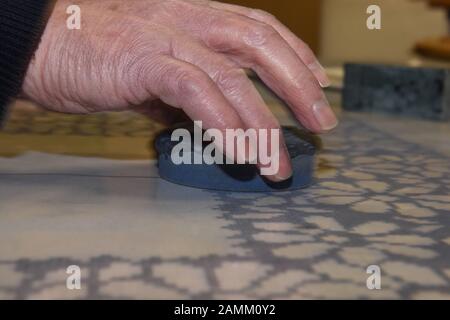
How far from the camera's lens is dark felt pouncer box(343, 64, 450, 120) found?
1.28m

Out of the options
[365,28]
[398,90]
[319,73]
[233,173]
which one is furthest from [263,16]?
[365,28]

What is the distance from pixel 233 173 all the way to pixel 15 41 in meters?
0.24

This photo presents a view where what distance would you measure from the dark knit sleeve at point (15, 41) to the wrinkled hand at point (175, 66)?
20 mm

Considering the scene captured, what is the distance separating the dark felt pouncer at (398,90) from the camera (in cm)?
128

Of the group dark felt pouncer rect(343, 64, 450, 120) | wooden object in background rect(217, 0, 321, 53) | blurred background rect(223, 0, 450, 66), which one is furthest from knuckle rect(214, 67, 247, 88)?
blurred background rect(223, 0, 450, 66)

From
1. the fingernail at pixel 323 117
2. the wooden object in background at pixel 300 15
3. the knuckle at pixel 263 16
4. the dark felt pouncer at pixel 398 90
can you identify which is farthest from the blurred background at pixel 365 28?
the fingernail at pixel 323 117

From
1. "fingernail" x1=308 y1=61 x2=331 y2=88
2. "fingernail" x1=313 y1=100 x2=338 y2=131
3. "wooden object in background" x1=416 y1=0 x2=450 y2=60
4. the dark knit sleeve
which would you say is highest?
the dark knit sleeve

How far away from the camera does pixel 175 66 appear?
2.04 feet

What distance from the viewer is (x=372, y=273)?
1.51ft

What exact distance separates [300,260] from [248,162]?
0.15 metres

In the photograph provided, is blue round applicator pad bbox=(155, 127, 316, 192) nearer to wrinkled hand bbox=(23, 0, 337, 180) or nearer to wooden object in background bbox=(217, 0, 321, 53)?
wrinkled hand bbox=(23, 0, 337, 180)

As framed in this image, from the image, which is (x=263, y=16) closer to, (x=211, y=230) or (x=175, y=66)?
(x=175, y=66)

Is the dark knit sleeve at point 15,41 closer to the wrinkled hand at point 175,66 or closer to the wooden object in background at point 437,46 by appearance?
the wrinkled hand at point 175,66

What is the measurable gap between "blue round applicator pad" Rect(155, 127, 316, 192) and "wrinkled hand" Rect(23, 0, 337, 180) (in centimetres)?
3
